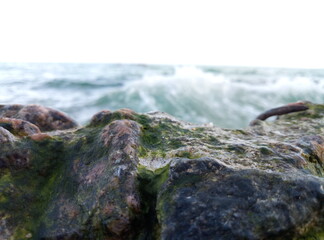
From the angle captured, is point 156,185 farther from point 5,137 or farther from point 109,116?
point 5,137

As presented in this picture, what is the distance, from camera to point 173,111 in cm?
1020

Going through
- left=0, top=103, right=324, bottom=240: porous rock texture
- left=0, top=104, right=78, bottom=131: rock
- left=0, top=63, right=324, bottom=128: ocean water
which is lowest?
left=0, top=63, right=324, bottom=128: ocean water

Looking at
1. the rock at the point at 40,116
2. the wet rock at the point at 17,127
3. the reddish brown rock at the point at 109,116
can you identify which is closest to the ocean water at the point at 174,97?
the rock at the point at 40,116

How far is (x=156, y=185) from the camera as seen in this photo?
6.13 ft

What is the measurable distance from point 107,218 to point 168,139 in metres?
0.98

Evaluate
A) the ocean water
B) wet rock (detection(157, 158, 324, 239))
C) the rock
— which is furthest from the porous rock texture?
the ocean water

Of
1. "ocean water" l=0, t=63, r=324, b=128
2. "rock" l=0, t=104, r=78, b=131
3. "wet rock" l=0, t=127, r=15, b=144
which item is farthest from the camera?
"ocean water" l=0, t=63, r=324, b=128

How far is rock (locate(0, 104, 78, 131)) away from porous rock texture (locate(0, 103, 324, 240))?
0.96 m

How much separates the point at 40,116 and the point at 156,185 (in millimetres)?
2330

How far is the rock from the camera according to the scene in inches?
139

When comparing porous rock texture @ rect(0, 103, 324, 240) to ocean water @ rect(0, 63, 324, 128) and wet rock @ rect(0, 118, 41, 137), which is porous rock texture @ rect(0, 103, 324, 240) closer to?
wet rock @ rect(0, 118, 41, 137)

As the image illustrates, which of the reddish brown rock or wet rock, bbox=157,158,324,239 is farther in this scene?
the reddish brown rock

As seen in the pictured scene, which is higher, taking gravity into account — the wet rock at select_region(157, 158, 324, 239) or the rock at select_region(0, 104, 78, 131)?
the wet rock at select_region(157, 158, 324, 239)

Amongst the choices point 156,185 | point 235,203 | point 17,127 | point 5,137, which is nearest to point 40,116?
point 17,127
